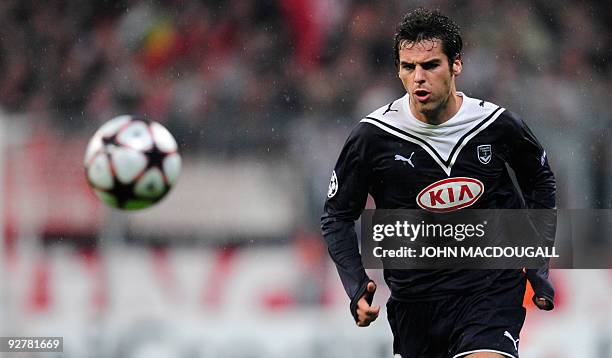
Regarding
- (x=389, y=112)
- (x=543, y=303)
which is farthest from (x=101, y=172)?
(x=543, y=303)

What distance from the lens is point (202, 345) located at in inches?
290

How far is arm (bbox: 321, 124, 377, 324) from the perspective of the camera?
4188 millimetres

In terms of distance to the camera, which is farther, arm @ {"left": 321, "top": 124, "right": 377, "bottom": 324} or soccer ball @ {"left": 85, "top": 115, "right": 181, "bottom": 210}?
soccer ball @ {"left": 85, "top": 115, "right": 181, "bottom": 210}

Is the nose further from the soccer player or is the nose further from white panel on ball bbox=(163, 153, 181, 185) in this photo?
white panel on ball bbox=(163, 153, 181, 185)

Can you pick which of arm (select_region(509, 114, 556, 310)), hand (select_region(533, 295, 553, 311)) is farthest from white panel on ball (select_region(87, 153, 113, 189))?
hand (select_region(533, 295, 553, 311))

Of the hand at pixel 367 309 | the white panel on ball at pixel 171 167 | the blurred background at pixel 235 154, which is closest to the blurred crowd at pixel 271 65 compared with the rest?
the blurred background at pixel 235 154

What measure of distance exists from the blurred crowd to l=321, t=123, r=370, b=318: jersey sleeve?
11.0 feet

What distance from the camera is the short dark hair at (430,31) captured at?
407 centimetres

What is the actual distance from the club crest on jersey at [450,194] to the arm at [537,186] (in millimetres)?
239

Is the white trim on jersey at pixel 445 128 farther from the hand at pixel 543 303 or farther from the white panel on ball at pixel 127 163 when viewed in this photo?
the white panel on ball at pixel 127 163

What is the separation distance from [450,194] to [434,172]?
0.37 ft

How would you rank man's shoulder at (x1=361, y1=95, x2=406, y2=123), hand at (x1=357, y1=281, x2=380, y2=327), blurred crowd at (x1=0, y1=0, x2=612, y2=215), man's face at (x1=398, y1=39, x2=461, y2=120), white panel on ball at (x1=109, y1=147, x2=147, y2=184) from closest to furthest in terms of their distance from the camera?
hand at (x1=357, y1=281, x2=380, y2=327) < man's face at (x1=398, y1=39, x2=461, y2=120) < man's shoulder at (x1=361, y1=95, x2=406, y2=123) < white panel on ball at (x1=109, y1=147, x2=147, y2=184) < blurred crowd at (x1=0, y1=0, x2=612, y2=215)

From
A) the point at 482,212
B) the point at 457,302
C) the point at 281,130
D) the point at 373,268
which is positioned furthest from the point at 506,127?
the point at 281,130

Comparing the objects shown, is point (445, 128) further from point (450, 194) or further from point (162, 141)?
point (162, 141)
